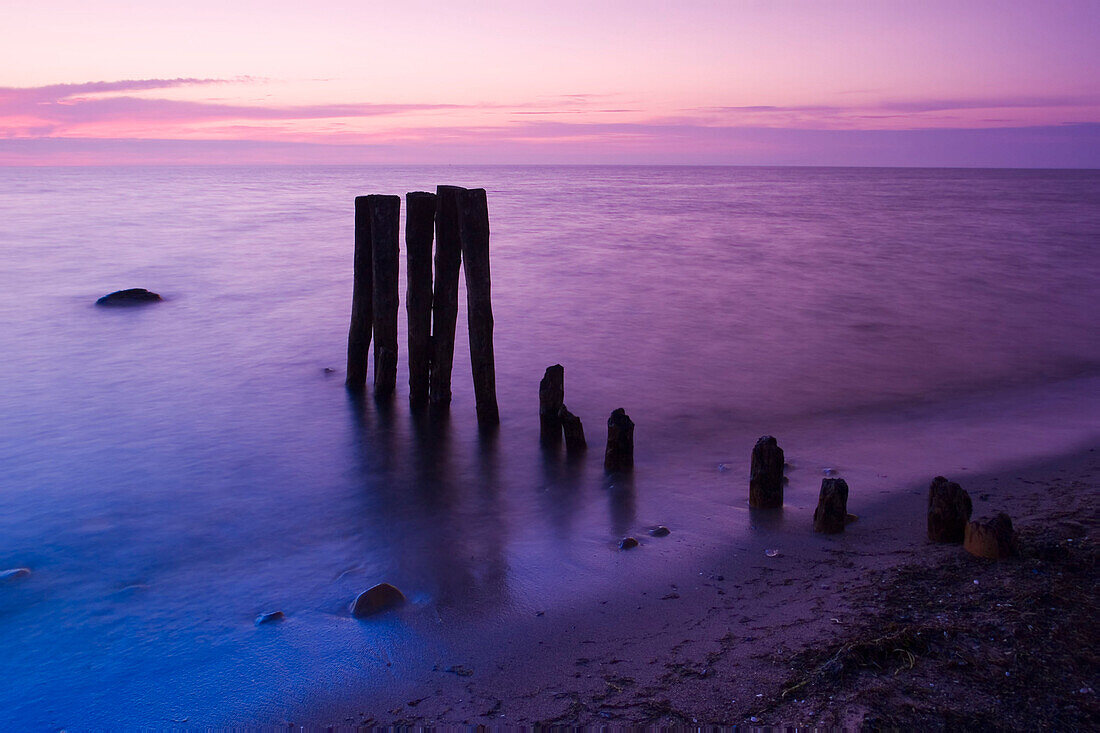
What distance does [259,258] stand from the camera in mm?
22781

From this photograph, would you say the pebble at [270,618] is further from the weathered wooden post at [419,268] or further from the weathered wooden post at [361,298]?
the weathered wooden post at [361,298]

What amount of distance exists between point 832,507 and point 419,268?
4811 millimetres

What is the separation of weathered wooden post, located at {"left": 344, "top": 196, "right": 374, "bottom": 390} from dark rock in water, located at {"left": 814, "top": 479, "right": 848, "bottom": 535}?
18.4 ft

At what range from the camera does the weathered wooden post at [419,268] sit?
8000mm

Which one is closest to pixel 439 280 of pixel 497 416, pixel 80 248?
pixel 497 416

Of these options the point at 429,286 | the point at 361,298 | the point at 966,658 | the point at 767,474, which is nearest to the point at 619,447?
the point at 767,474

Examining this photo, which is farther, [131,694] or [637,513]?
[637,513]

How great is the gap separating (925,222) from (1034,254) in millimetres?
13538

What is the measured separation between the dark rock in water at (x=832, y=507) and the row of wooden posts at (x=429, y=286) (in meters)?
3.79

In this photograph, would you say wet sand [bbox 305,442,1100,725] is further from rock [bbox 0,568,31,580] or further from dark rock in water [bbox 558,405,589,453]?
rock [bbox 0,568,31,580]

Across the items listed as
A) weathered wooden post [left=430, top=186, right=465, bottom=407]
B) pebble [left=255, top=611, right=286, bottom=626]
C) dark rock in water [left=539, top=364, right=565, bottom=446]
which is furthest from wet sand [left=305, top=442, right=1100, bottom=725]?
weathered wooden post [left=430, top=186, right=465, bottom=407]

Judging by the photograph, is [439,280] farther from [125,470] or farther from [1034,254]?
[1034,254]

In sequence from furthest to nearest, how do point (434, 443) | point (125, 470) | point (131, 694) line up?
1. point (434, 443)
2. point (125, 470)
3. point (131, 694)

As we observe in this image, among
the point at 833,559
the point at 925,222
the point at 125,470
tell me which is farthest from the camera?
the point at 925,222
